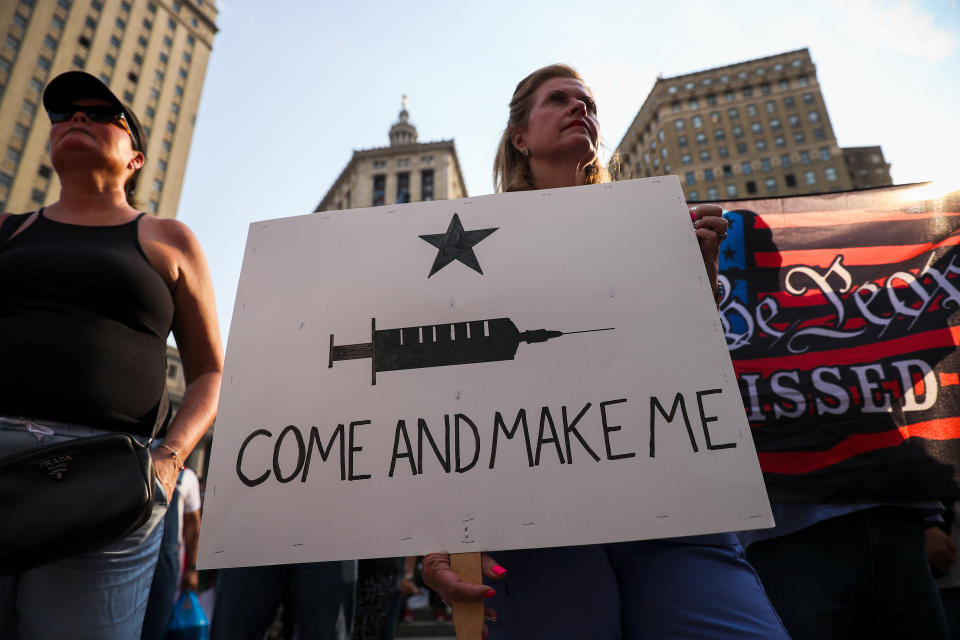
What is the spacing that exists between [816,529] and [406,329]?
1598mm

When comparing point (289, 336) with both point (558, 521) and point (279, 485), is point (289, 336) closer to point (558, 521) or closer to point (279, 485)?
point (279, 485)

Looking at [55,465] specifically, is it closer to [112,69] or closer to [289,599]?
[289,599]

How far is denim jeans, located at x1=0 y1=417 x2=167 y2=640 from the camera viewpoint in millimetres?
1119

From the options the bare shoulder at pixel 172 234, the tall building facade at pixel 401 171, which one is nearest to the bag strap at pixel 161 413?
the bare shoulder at pixel 172 234

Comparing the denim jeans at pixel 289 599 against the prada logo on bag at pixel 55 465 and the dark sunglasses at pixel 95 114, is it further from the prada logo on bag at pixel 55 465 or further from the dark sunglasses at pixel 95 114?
the dark sunglasses at pixel 95 114

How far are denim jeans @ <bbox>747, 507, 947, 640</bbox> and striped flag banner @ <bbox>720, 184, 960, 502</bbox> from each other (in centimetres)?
15

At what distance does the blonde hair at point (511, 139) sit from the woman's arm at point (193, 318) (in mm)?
1071

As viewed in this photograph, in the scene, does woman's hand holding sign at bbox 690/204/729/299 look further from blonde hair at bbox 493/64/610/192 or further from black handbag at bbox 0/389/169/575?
black handbag at bbox 0/389/169/575

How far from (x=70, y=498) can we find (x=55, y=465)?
0.08 m

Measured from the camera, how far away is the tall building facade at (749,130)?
153 feet

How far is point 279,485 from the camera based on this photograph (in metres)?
1.10

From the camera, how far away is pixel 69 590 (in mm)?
1131

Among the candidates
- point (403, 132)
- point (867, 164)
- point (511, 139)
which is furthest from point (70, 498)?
point (867, 164)

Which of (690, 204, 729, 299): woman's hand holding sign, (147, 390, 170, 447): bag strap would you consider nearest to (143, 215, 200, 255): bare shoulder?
(147, 390, 170, 447): bag strap
